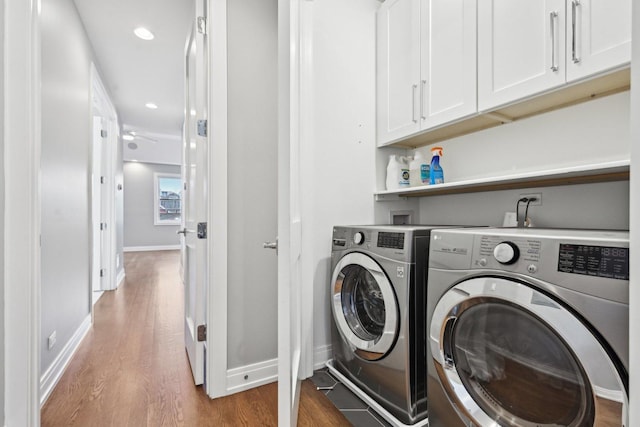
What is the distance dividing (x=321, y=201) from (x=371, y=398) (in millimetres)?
1078

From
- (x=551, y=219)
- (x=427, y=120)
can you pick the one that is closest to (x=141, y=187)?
(x=427, y=120)

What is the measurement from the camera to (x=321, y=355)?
71.9 inches

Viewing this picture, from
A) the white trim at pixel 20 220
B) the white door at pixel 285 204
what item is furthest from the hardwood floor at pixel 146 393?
the white door at pixel 285 204

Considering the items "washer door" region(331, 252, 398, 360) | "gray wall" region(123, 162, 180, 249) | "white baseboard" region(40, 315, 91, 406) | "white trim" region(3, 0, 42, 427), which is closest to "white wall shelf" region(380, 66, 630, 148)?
"washer door" region(331, 252, 398, 360)

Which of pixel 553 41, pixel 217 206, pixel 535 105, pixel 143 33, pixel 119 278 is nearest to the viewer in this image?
pixel 553 41

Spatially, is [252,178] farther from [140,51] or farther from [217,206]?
[140,51]

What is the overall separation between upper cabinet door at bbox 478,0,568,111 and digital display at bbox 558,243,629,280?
77 cm

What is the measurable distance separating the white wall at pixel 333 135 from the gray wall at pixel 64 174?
1469 millimetres

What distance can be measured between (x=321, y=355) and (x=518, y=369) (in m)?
1.13

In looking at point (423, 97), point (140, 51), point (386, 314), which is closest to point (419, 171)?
point (423, 97)

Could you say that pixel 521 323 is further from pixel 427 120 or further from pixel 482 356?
pixel 427 120

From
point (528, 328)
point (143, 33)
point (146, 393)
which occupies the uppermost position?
point (143, 33)

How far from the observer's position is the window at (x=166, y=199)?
7676 millimetres

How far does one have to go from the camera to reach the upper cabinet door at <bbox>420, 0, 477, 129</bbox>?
58.5 inches
